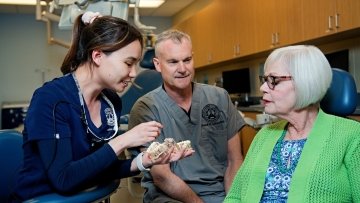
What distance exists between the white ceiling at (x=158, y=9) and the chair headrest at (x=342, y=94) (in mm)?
6050

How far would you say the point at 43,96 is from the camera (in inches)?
50.9

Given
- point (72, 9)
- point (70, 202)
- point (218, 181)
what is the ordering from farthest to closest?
point (72, 9) → point (218, 181) → point (70, 202)

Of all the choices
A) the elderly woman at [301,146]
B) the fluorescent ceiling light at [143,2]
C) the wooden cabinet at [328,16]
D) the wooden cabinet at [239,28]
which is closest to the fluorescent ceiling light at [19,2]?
the fluorescent ceiling light at [143,2]

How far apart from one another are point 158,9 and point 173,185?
6.65 meters

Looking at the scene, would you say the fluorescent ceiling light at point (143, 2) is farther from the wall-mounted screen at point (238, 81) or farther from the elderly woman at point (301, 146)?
the elderly woman at point (301, 146)

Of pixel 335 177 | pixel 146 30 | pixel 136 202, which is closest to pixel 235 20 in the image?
pixel 146 30

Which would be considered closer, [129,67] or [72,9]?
[129,67]

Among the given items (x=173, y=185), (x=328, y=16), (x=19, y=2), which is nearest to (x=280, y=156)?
(x=173, y=185)

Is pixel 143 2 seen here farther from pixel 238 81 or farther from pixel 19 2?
pixel 238 81

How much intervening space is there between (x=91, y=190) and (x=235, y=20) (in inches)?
180

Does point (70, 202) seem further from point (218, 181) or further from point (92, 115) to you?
point (218, 181)

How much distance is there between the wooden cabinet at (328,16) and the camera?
3.32m

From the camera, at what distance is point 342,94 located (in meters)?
1.56

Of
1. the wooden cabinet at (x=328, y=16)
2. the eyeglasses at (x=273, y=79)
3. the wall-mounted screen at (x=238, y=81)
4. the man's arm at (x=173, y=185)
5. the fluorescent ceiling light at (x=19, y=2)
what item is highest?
the fluorescent ceiling light at (x=19, y=2)
